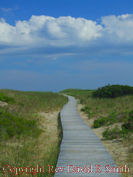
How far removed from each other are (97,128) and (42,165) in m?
6.99

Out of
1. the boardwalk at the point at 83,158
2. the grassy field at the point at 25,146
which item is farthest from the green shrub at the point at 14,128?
the boardwalk at the point at 83,158

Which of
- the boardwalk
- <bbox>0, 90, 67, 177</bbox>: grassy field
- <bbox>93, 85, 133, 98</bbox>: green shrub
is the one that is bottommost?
<bbox>0, 90, 67, 177</bbox>: grassy field

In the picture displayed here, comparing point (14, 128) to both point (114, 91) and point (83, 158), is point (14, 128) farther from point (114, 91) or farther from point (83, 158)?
point (114, 91)

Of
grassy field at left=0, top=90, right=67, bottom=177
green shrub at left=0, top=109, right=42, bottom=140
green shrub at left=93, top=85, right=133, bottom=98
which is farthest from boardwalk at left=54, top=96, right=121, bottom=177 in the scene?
green shrub at left=93, top=85, right=133, bottom=98

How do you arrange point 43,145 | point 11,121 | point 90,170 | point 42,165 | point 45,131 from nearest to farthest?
point 90,170, point 42,165, point 43,145, point 11,121, point 45,131

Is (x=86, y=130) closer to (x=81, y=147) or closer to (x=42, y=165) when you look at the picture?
(x=81, y=147)

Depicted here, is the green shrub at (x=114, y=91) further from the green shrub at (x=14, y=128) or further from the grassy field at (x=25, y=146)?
the green shrub at (x=14, y=128)

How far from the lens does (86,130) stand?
10430 mm

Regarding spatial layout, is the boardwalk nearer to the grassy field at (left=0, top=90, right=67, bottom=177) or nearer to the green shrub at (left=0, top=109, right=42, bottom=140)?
the grassy field at (left=0, top=90, right=67, bottom=177)

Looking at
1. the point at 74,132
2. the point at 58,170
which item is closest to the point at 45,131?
the point at 74,132

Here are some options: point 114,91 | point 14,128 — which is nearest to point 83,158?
point 14,128

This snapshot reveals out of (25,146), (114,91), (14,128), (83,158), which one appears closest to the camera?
(83,158)

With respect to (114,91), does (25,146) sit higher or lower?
lower

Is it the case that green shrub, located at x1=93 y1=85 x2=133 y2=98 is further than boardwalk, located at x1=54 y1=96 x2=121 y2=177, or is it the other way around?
green shrub, located at x1=93 y1=85 x2=133 y2=98
